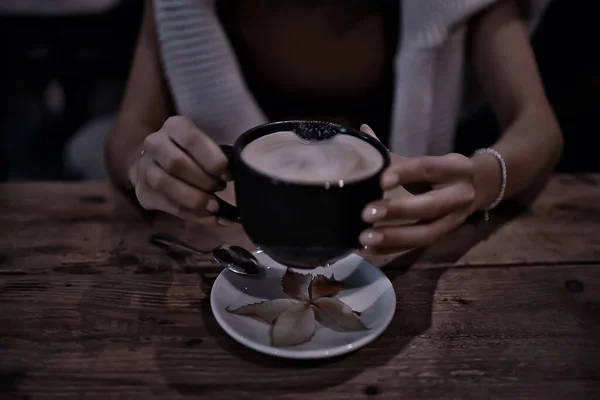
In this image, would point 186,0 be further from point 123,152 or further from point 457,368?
point 457,368

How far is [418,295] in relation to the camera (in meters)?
0.68

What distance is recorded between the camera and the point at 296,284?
0.64m

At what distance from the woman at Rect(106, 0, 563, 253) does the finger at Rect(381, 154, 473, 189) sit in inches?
9.7

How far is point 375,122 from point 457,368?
0.80 m

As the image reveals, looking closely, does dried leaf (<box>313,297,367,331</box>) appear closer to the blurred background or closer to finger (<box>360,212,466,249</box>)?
finger (<box>360,212,466,249</box>)

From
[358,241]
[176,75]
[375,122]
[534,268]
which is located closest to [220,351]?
[358,241]

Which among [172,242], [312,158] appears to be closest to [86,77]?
[172,242]

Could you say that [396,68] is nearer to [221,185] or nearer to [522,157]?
[522,157]

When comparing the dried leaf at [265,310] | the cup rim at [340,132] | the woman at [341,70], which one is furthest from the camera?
the woman at [341,70]

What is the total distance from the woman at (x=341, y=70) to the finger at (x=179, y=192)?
23cm

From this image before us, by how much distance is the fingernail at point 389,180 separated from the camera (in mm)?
528

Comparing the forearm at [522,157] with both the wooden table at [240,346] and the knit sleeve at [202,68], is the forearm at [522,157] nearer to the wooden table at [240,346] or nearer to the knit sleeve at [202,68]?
the wooden table at [240,346]

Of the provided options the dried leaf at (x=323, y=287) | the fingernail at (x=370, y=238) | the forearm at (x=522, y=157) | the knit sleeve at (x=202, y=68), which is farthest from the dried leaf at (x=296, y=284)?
the knit sleeve at (x=202, y=68)

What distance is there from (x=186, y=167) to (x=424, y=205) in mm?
271
